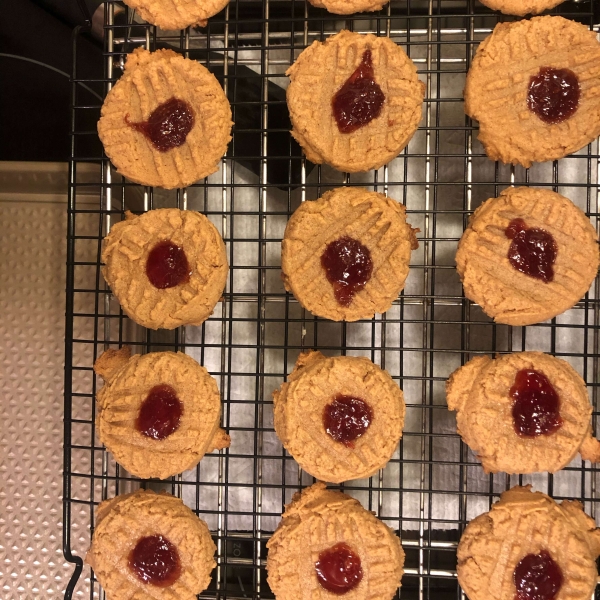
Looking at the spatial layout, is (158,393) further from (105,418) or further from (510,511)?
(510,511)

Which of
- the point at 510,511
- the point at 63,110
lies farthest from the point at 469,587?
the point at 63,110

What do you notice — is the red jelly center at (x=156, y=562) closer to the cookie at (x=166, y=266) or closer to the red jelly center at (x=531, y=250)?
→ the cookie at (x=166, y=266)

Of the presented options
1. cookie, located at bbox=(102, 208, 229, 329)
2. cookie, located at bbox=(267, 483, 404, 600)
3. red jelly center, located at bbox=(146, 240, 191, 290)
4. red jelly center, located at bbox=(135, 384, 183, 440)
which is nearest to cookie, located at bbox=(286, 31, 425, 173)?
cookie, located at bbox=(102, 208, 229, 329)

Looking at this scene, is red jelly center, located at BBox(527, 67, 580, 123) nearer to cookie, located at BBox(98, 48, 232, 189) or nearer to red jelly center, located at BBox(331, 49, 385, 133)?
red jelly center, located at BBox(331, 49, 385, 133)

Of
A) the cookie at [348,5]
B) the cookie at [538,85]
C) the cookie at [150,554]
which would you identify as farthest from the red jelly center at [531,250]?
the cookie at [150,554]

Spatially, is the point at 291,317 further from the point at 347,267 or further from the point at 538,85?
the point at 538,85

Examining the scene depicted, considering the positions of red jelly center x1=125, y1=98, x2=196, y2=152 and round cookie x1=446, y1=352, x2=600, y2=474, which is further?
red jelly center x1=125, y1=98, x2=196, y2=152
